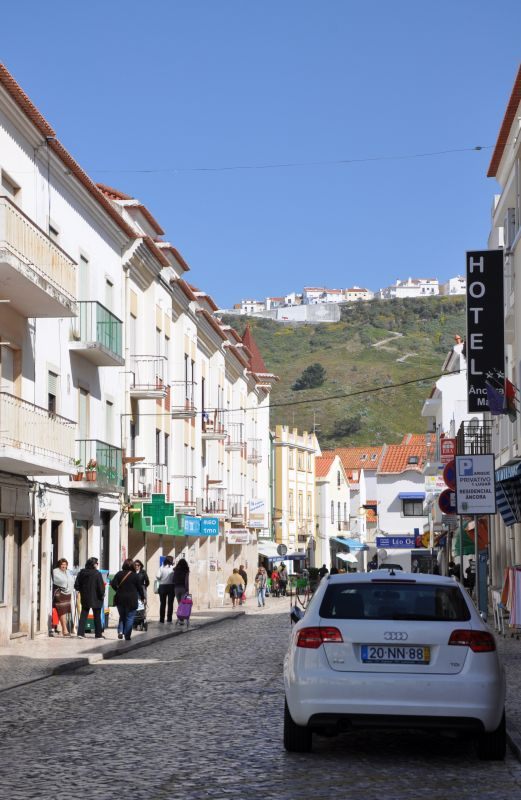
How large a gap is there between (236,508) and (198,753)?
50672 millimetres

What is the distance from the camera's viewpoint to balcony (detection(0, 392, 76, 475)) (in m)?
22.6

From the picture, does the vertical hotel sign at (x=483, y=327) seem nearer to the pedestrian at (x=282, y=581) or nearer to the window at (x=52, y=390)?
the window at (x=52, y=390)

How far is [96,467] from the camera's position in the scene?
30719 mm

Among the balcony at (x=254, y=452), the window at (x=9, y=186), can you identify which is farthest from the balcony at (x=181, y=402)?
the balcony at (x=254, y=452)

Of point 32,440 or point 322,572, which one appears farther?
point 322,572

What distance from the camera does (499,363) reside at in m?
31.7

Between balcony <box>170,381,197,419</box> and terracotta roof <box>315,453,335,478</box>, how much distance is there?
53259mm

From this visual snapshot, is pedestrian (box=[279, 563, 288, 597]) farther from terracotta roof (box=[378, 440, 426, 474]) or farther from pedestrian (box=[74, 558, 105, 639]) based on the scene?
pedestrian (box=[74, 558, 105, 639])

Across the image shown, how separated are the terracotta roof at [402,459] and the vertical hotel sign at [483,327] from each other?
217 ft

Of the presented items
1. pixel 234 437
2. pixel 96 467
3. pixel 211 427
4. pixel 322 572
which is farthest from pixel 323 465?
pixel 96 467

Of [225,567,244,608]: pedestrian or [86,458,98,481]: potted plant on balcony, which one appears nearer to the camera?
[86,458,98,481]: potted plant on balcony

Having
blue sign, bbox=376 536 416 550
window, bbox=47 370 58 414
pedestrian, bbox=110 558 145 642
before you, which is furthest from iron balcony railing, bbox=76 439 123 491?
blue sign, bbox=376 536 416 550

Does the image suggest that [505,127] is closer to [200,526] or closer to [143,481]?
[143,481]

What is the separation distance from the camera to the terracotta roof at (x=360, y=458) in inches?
4540
